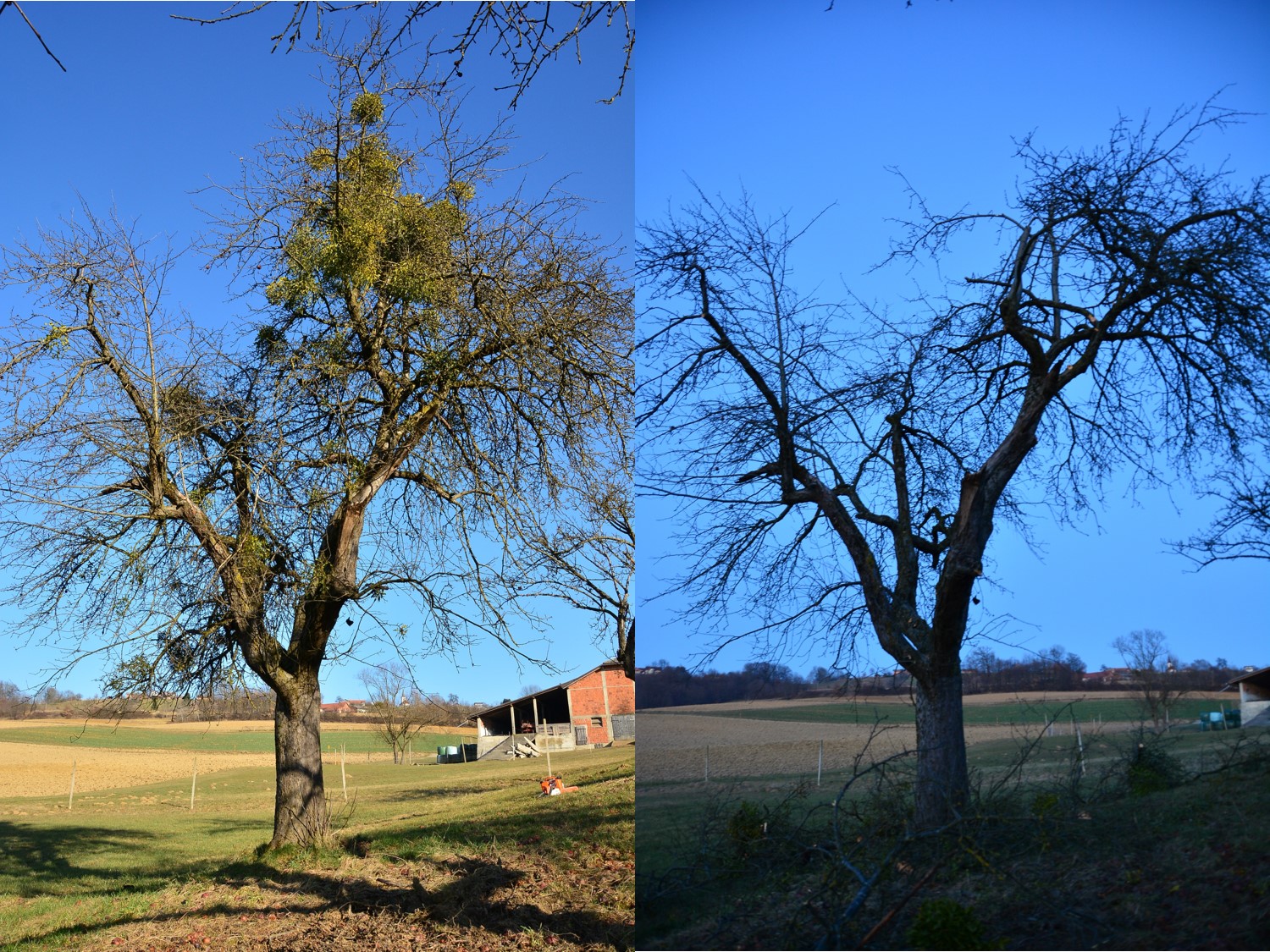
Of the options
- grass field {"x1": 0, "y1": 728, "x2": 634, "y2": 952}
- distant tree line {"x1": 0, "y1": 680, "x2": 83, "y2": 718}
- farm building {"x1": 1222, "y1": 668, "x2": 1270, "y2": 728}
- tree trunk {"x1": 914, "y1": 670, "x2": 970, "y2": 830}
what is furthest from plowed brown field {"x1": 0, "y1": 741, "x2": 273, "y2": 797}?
farm building {"x1": 1222, "y1": 668, "x2": 1270, "y2": 728}

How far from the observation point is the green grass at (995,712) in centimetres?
468

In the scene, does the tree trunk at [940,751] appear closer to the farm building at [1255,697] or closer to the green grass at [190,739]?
the farm building at [1255,697]

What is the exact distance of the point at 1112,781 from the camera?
183 inches

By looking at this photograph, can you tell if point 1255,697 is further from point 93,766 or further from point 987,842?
point 93,766

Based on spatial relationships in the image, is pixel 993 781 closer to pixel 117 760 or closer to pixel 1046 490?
pixel 1046 490

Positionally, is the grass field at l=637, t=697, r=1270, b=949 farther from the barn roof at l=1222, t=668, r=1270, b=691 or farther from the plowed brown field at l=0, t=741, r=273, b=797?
the plowed brown field at l=0, t=741, r=273, b=797

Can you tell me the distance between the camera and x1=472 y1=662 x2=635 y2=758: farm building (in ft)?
101

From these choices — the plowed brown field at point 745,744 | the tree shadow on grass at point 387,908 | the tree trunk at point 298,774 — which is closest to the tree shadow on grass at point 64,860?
the tree trunk at point 298,774


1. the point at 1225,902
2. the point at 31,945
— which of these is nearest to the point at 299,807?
the point at 31,945

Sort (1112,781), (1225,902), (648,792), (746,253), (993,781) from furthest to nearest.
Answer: (746,253)
(648,792)
(993,781)
(1112,781)
(1225,902)

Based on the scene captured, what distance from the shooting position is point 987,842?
4.38 meters

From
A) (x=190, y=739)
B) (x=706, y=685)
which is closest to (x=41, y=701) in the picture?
(x=706, y=685)

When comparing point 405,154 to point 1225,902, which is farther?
point 405,154

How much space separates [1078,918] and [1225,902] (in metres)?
0.51
